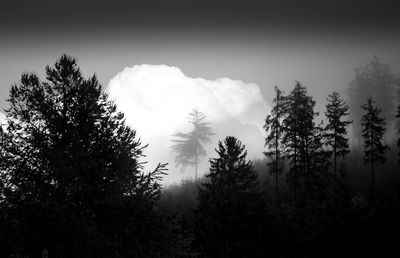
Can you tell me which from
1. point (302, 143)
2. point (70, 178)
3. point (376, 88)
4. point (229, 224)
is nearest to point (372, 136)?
point (302, 143)

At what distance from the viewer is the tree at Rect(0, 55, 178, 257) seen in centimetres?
796

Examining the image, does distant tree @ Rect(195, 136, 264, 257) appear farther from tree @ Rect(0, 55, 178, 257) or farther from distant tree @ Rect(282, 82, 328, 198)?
distant tree @ Rect(282, 82, 328, 198)

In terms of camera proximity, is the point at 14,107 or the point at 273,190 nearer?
the point at 14,107

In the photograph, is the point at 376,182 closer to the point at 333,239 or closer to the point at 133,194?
the point at 333,239

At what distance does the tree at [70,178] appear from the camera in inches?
314

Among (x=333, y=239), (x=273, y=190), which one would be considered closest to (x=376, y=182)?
(x=273, y=190)

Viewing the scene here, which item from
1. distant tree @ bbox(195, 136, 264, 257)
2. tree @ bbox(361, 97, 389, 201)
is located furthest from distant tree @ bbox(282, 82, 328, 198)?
distant tree @ bbox(195, 136, 264, 257)

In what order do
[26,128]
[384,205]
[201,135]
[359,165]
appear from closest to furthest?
[26,128], [384,205], [359,165], [201,135]

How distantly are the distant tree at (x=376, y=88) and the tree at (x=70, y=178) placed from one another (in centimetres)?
6238

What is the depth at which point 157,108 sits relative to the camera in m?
80.1

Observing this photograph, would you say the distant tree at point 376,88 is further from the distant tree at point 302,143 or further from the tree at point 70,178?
the tree at point 70,178

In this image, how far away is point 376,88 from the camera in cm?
6059

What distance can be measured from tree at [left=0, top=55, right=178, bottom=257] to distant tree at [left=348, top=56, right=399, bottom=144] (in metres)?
62.4

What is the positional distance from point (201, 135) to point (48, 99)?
42469 millimetres
